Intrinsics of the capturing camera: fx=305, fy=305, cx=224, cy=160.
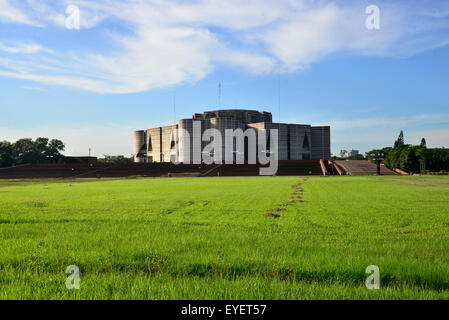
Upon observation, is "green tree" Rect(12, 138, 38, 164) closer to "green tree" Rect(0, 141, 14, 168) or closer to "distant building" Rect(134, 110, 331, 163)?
"green tree" Rect(0, 141, 14, 168)

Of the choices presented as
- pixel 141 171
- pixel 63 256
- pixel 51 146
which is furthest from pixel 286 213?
pixel 51 146

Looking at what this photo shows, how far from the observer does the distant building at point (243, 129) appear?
350 ft

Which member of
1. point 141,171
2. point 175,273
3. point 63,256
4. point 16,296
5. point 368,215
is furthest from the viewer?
point 141,171

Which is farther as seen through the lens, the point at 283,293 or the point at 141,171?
the point at 141,171

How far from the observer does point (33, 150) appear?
92250 millimetres

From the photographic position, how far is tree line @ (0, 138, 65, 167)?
8525 centimetres

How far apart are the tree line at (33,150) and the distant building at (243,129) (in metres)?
36.2

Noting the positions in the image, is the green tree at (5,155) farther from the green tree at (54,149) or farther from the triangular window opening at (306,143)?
the triangular window opening at (306,143)

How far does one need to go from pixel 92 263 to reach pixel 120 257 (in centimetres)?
43

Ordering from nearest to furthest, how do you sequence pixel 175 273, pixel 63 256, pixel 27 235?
pixel 175 273 → pixel 63 256 → pixel 27 235

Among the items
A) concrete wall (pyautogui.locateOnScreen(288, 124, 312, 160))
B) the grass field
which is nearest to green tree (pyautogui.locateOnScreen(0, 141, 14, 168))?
concrete wall (pyautogui.locateOnScreen(288, 124, 312, 160))

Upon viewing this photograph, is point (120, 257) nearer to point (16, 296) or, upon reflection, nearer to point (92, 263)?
point (92, 263)
